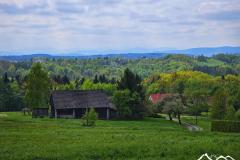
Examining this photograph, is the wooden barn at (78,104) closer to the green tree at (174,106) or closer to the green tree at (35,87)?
the green tree at (35,87)

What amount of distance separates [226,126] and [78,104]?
3587 cm

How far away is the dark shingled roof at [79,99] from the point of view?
82125mm

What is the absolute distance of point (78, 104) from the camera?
82.8 metres

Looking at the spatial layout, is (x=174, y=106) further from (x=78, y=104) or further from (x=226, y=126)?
(x=226, y=126)

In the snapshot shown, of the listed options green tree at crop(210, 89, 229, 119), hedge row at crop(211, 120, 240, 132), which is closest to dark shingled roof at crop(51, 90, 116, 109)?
green tree at crop(210, 89, 229, 119)

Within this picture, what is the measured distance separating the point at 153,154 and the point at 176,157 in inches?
59.1

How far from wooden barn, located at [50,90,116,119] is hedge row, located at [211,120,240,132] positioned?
3091 cm

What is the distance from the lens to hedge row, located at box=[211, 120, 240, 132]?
54.9 m

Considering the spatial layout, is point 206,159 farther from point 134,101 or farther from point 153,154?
point 134,101

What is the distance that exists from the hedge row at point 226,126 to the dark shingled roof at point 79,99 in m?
31.3

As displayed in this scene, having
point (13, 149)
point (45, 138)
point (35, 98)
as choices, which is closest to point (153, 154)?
point (13, 149)

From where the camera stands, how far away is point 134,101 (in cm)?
8269

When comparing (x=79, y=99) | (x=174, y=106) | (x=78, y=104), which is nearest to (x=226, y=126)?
(x=174, y=106)

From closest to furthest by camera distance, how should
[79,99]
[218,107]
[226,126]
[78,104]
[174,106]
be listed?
[226,126] < [218,107] < [174,106] < [78,104] < [79,99]
